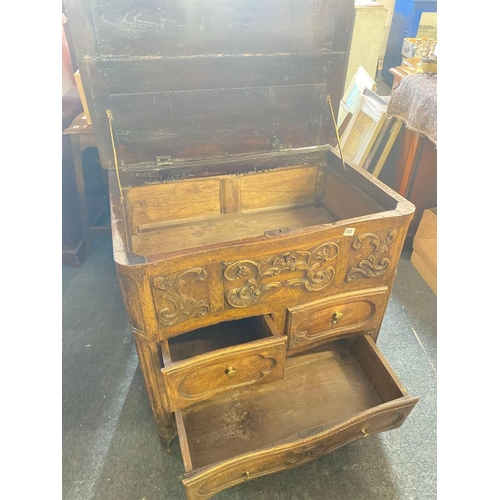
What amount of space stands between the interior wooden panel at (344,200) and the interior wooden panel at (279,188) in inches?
2.8

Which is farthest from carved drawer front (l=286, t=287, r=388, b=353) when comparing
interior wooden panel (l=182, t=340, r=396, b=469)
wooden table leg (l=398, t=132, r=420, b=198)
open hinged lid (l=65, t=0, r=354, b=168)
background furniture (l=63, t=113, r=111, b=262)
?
background furniture (l=63, t=113, r=111, b=262)

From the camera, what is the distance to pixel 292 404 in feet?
3.91

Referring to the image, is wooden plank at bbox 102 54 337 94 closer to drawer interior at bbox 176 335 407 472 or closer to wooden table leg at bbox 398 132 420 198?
wooden table leg at bbox 398 132 420 198

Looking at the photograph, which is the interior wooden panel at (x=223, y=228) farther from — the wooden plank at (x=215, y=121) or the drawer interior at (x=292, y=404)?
the drawer interior at (x=292, y=404)

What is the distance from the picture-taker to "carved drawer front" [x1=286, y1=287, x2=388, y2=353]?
3.73ft

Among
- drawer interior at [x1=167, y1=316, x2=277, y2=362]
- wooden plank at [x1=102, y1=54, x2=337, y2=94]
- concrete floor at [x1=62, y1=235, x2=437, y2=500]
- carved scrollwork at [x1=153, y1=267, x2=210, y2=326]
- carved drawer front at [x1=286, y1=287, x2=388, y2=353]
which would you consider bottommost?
concrete floor at [x1=62, y1=235, x2=437, y2=500]

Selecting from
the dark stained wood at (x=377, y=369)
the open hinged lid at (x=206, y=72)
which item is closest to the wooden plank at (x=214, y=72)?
the open hinged lid at (x=206, y=72)

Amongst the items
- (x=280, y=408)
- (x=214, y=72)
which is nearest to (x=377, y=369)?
(x=280, y=408)

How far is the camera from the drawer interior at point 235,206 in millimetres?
1348

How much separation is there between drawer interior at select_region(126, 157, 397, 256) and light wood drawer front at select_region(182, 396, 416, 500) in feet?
2.05

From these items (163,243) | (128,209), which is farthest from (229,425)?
(128,209)

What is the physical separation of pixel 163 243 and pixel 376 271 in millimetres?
721

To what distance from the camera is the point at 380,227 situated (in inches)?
41.4

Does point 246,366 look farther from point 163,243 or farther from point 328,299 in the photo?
point 163,243
